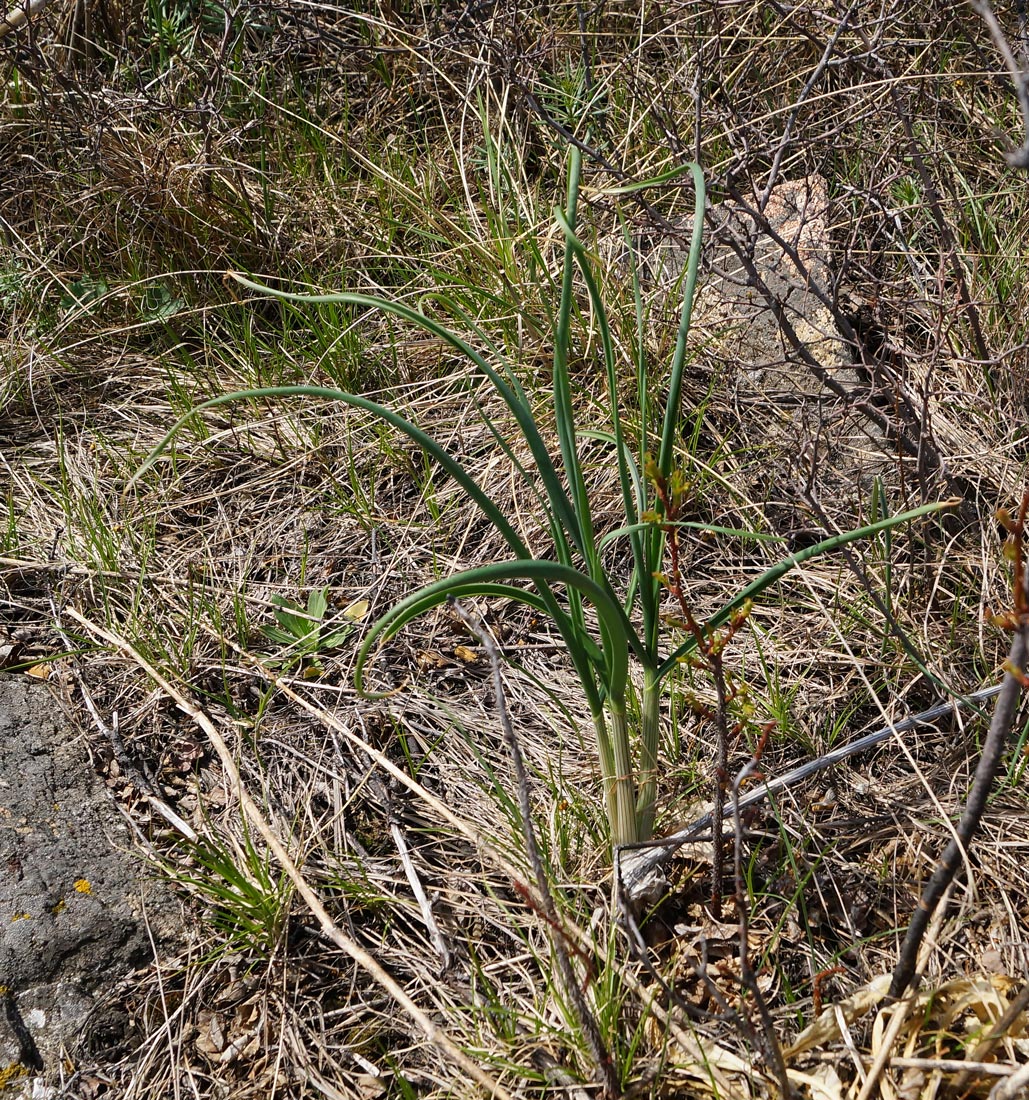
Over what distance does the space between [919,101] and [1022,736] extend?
167cm

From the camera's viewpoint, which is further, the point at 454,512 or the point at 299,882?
the point at 454,512

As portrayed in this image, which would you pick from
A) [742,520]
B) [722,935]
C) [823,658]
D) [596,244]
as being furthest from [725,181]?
[722,935]

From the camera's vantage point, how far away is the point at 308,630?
6.62 feet

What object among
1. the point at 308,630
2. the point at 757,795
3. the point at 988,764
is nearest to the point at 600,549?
the point at 757,795

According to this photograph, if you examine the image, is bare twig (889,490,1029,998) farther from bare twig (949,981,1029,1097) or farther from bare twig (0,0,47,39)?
bare twig (0,0,47,39)

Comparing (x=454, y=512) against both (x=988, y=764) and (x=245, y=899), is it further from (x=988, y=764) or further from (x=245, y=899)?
(x=988, y=764)

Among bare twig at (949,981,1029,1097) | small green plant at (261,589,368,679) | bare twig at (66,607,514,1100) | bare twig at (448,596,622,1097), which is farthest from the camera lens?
small green plant at (261,589,368,679)

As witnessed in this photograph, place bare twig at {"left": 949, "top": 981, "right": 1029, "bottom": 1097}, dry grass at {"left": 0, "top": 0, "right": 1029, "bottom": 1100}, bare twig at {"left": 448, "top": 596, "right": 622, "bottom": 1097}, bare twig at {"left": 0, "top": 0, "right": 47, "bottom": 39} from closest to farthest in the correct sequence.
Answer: bare twig at {"left": 949, "top": 981, "right": 1029, "bottom": 1097} → bare twig at {"left": 448, "top": 596, "right": 622, "bottom": 1097} → dry grass at {"left": 0, "top": 0, "right": 1029, "bottom": 1100} → bare twig at {"left": 0, "top": 0, "right": 47, "bottom": 39}

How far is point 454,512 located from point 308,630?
1.38 ft

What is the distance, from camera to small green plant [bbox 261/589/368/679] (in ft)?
6.47

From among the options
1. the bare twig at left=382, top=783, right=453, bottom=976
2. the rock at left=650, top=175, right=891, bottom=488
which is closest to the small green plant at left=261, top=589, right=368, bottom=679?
the bare twig at left=382, top=783, right=453, bottom=976

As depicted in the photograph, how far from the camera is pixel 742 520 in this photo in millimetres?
2082

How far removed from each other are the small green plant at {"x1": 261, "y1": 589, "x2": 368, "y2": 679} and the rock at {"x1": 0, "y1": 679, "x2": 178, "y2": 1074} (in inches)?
16.2

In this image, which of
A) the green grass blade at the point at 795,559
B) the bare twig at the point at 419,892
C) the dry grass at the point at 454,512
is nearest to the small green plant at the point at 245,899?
the dry grass at the point at 454,512
